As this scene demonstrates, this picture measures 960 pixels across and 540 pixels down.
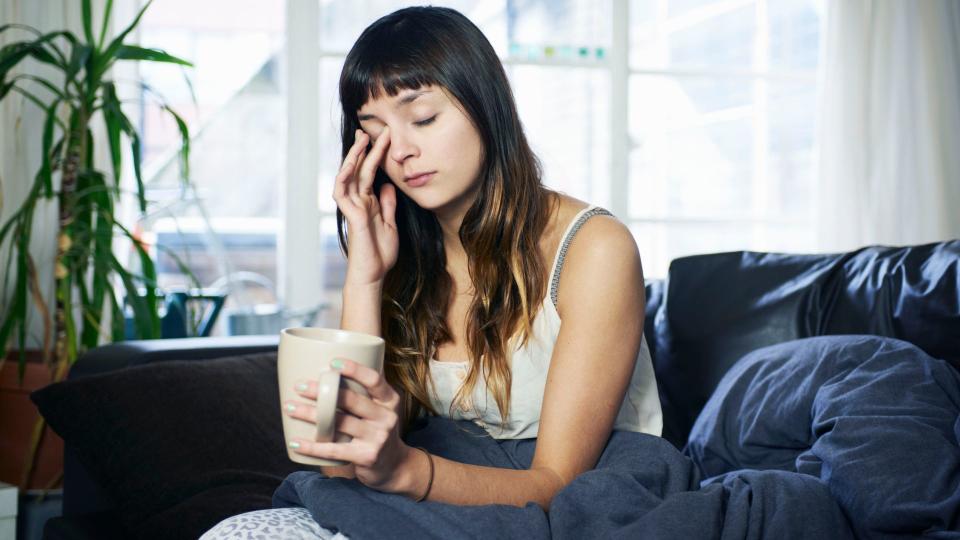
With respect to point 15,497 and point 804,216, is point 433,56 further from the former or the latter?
point 804,216

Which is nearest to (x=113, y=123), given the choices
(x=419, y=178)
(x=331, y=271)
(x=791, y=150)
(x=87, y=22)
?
(x=87, y=22)

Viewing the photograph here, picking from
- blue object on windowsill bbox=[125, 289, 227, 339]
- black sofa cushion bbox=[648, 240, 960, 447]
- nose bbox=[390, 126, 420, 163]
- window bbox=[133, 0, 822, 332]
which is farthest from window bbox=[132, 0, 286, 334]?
nose bbox=[390, 126, 420, 163]

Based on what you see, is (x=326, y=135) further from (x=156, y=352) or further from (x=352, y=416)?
(x=352, y=416)

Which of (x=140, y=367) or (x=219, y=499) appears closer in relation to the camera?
(x=219, y=499)

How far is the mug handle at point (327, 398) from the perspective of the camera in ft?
2.68

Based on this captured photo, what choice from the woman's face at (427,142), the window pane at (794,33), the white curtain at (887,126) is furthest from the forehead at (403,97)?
the window pane at (794,33)

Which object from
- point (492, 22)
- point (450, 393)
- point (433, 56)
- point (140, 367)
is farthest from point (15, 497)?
point (492, 22)

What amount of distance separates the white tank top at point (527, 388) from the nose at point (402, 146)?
0.24 meters

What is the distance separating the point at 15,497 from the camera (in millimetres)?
1837

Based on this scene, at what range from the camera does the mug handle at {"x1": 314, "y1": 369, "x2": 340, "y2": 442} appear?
A: 82cm

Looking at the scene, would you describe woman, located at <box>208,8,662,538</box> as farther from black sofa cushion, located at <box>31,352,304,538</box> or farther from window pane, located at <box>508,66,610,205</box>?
window pane, located at <box>508,66,610,205</box>

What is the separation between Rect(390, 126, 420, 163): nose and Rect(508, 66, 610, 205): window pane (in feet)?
8.69

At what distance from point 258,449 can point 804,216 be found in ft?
10.9

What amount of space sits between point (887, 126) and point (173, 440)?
11.6 feet
